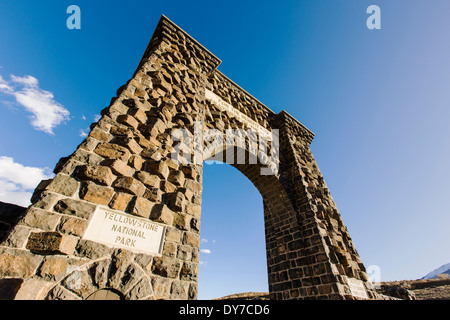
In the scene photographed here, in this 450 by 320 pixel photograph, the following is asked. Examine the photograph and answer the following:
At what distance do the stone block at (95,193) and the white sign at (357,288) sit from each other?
4875mm

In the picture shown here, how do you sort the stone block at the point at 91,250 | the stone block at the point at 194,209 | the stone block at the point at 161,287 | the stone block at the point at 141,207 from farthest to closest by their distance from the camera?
the stone block at the point at 194,209 < the stone block at the point at 141,207 < the stone block at the point at 161,287 < the stone block at the point at 91,250

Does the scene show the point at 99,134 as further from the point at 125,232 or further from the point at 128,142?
the point at 125,232

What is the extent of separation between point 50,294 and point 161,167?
62.9 inches

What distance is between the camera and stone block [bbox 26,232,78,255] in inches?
62.9

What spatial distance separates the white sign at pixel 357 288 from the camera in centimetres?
427

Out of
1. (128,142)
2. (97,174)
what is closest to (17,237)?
(97,174)

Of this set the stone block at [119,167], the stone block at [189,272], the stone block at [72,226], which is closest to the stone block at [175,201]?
the stone block at [119,167]

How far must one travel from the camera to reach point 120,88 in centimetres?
344

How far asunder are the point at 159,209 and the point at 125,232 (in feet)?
1.49

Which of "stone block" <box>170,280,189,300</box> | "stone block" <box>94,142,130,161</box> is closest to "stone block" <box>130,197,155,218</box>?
"stone block" <box>94,142,130,161</box>

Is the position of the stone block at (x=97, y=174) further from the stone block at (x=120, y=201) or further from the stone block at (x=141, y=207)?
the stone block at (x=141, y=207)

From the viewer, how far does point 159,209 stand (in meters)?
2.47
